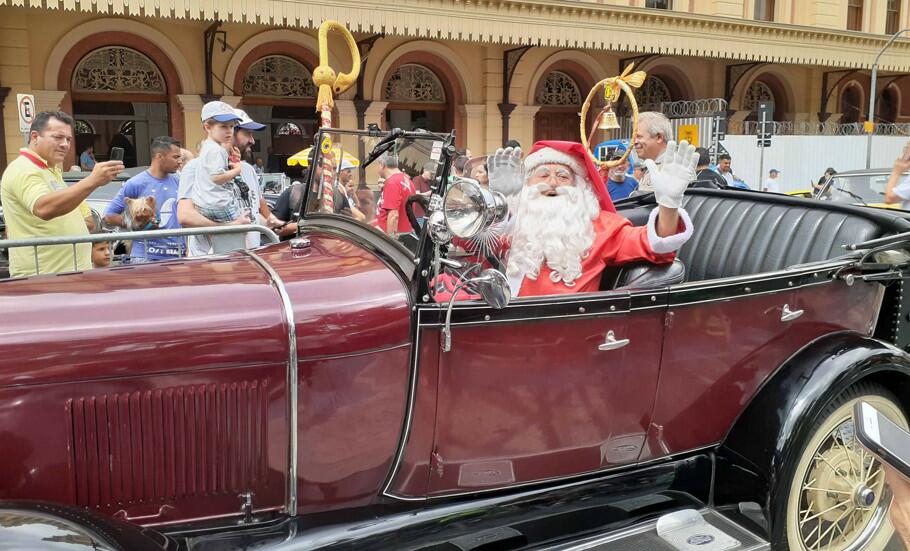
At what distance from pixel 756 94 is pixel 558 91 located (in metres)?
5.51

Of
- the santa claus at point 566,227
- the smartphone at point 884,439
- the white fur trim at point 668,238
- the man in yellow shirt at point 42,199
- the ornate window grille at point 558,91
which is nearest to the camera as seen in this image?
the smartphone at point 884,439

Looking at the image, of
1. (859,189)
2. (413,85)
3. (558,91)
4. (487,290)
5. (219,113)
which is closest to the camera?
(487,290)

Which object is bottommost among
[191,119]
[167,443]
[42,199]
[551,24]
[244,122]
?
[167,443]

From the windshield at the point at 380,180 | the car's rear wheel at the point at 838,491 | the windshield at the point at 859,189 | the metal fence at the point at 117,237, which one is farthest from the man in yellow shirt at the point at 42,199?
the windshield at the point at 859,189

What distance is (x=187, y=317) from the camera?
181 centimetres

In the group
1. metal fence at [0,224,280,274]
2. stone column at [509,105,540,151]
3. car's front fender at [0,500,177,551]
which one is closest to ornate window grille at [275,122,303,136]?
stone column at [509,105,540,151]

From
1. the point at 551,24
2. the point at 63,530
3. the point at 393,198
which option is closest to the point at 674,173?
the point at 393,198

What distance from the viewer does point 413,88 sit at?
553 inches

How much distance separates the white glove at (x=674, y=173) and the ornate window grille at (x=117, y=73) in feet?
36.9

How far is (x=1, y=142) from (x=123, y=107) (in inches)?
73.0

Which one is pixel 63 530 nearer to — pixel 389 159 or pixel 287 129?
pixel 389 159

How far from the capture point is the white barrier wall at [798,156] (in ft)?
49.1

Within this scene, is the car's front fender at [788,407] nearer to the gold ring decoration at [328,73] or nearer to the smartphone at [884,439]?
the smartphone at [884,439]

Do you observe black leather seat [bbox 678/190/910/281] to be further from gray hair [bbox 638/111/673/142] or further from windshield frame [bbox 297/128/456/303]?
windshield frame [bbox 297/128/456/303]
